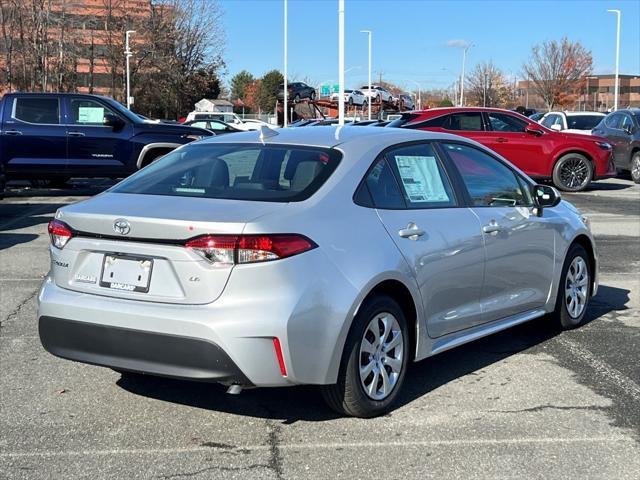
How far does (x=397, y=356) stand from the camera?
4.52m

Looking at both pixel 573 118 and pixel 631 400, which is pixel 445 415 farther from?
pixel 573 118

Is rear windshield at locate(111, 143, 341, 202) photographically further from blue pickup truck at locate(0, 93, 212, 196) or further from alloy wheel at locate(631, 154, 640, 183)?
alloy wheel at locate(631, 154, 640, 183)

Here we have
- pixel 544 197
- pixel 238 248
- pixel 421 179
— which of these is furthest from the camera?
pixel 544 197

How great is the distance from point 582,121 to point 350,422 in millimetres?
21700

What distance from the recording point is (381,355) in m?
4.40

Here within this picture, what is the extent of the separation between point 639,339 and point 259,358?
3547 millimetres

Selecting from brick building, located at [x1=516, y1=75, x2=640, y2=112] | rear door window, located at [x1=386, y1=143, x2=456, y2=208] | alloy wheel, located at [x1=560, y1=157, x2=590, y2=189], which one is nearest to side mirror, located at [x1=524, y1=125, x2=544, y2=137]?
alloy wheel, located at [x1=560, y1=157, x2=590, y2=189]

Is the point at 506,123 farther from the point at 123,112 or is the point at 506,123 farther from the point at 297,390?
the point at 297,390

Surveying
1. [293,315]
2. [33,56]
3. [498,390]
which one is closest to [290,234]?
[293,315]

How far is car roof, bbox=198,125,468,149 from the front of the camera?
4.75 metres

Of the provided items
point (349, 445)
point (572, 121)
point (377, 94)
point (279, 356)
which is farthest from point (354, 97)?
point (279, 356)

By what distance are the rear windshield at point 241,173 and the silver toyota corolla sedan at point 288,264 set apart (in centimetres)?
1

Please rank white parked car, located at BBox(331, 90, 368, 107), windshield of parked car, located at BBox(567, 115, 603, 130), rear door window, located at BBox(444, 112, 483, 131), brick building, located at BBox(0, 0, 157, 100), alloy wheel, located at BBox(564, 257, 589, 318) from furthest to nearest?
1. white parked car, located at BBox(331, 90, 368, 107)
2. brick building, located at BBox(0, 0, 157, 100)
3. windshield of parked car, located at BBox(567, 115, 603, 130)
4. rear door window, located at BBox(444, 112, 483, 131)
5. alloy wheel, located at BBox(564, 257, 589, 318)

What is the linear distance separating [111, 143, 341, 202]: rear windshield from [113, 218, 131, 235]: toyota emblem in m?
0.41
